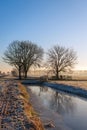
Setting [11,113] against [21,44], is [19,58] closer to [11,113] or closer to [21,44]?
[21,44]

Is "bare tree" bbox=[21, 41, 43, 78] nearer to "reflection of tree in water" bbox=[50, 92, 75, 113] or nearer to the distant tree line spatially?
the distant tree line

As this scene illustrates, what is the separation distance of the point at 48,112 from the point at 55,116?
5.82 ft

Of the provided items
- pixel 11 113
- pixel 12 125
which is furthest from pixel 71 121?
pixel 12 125

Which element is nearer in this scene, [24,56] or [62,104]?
[62,104]

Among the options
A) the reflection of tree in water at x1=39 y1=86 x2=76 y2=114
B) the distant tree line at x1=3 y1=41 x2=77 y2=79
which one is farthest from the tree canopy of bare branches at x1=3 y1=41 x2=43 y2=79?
the reflection of tree in water at x1=39 y1=86 x2=76 y2=114

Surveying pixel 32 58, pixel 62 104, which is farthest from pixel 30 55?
pixel 62 104

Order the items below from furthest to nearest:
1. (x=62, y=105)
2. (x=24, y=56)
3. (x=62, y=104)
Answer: (x=24, y=56) → (x=62, y=104) → (x=62, y=105)

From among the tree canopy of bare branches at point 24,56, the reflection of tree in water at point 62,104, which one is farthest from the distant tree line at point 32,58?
the reflection of tree in water at point 62,104

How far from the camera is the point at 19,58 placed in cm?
7869

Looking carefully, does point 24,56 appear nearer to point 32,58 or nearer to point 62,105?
point 32,58

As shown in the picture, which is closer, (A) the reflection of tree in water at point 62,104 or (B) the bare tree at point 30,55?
(A) the reflection of tree in water at point 62,104

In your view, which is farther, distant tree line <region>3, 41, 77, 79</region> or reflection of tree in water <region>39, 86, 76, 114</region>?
distant tree line <region>3, 41, 77, 79</region>

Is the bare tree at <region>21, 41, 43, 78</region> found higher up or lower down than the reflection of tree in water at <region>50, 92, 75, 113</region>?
higher up

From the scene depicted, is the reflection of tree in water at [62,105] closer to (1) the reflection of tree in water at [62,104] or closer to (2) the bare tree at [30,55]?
(1) the reflection of tree in water at [62,104]
